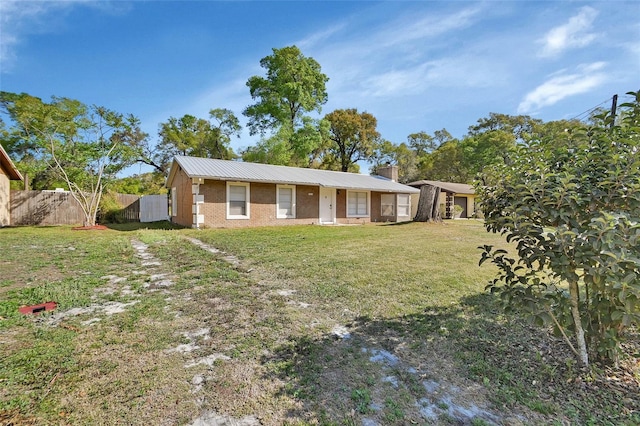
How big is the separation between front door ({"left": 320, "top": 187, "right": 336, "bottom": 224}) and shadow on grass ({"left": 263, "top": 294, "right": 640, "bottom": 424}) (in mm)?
13109

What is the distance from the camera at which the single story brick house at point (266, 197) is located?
12.6 m

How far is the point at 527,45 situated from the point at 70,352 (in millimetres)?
10934

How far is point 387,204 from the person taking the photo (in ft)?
63.4

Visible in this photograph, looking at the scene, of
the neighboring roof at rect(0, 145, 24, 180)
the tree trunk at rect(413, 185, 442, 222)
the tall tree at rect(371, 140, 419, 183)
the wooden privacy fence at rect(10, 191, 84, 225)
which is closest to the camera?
the neighboring roof at rect(0, 145, 24, 180)

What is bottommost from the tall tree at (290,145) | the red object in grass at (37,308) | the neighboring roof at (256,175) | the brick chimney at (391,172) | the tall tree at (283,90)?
the red object in grass at (37,308)

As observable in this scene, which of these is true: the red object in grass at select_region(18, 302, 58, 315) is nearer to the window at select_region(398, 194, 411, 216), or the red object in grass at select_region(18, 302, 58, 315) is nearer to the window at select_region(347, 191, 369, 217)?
the window at select_region(347, 191, 369, 217)

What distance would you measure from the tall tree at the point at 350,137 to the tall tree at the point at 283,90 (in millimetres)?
4626

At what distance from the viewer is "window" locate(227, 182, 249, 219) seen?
13.2m

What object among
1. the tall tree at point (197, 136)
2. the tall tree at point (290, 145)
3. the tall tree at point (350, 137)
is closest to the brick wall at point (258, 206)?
the tall tree at point (290, 145)

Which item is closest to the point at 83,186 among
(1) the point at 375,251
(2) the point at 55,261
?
(2) the point at 55,261

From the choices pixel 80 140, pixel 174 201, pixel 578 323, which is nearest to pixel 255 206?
pixel 174 201

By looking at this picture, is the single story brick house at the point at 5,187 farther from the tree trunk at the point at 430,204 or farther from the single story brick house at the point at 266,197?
the tree trunk at the point at 430,204

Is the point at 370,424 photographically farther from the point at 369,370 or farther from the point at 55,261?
the point at 55,261

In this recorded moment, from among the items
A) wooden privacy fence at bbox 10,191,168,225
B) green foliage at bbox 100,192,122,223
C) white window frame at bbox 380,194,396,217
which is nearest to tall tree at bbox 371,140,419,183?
white window frame at bbox 380,194,396,217
